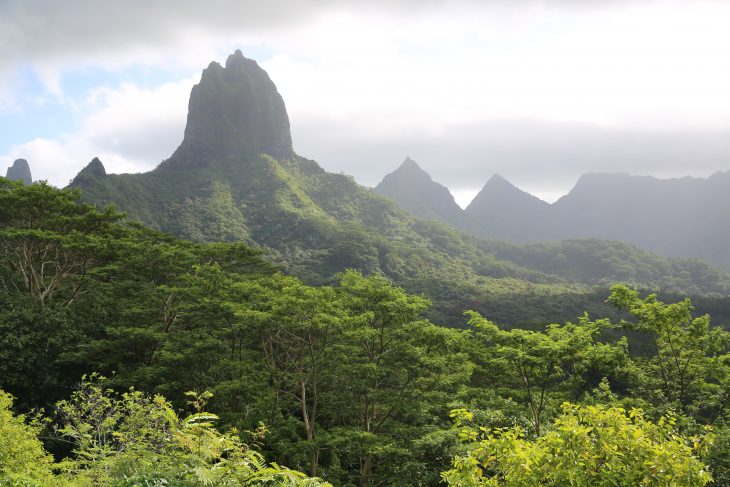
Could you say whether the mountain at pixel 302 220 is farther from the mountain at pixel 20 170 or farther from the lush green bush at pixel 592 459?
the lush green bush at pixel 592 459

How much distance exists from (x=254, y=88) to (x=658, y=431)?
6738 inches

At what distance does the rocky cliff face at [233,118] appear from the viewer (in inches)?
5827

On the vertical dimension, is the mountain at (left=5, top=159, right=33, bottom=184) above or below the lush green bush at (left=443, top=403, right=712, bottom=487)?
above

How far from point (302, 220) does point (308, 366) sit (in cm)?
9185

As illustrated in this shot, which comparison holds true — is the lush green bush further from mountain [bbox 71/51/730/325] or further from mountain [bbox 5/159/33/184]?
mountain [bbox 5/159/33/184]

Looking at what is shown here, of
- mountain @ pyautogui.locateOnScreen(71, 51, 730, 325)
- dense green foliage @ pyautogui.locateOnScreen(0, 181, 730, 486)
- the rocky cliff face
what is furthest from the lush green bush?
the rocky cliff face

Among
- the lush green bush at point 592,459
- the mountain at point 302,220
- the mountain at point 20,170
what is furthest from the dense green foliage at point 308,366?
the mountain at point 20,170

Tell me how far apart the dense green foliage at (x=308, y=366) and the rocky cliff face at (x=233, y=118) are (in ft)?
421

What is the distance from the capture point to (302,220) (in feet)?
360

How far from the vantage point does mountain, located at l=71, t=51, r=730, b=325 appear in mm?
84562

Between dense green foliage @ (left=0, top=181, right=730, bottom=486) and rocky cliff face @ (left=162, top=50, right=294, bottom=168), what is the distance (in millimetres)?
128300

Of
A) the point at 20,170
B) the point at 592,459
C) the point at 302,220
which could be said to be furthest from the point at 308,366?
the point at 20,170

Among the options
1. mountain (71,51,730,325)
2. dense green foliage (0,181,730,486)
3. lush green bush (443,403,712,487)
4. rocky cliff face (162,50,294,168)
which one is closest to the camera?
lush green bush (443,403,712,487)

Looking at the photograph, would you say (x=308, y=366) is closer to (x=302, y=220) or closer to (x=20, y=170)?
A: (x=302, y=220)
